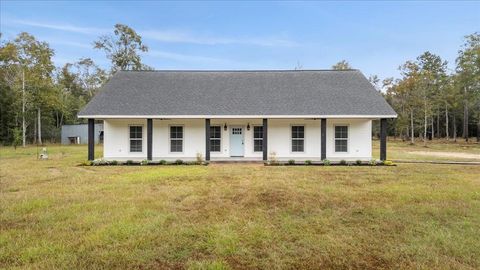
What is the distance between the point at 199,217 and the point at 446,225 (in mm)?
4544

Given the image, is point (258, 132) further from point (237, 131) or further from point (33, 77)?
point (33, 77)

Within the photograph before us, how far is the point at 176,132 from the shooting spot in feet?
57.5

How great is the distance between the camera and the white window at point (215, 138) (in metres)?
17.6

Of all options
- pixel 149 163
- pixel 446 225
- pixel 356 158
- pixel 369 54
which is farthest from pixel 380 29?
pixel 446 225

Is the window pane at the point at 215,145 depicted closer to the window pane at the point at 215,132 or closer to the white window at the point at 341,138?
the window pane at the point at 215,132

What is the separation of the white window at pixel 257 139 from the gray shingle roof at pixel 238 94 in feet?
4.82

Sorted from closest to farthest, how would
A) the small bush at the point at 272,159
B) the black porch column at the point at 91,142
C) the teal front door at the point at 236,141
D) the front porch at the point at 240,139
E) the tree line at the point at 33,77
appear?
the small bush at the point at 272,159 → the black porch column at the point at 91,142 → the front porch at the point at 240,139 → the teal front door at the point at 236,141 → the tree line at the point at 33,77

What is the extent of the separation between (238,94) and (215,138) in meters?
2.92

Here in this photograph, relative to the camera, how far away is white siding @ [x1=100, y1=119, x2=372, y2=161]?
17.3 m

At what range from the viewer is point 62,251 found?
14.4 feet

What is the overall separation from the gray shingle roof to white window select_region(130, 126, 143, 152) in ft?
4.57

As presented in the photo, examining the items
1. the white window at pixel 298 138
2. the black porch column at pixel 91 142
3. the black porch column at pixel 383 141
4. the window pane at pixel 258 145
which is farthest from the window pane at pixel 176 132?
the black porch column at pixel 383 141

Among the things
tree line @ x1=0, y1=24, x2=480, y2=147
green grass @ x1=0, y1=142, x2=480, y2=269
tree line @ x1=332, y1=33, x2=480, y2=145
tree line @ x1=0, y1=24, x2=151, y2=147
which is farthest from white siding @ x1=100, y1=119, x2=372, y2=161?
tree line @ x1=332, y1=33, x2=480, y2=145

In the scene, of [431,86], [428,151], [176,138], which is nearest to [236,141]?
[176,138]
